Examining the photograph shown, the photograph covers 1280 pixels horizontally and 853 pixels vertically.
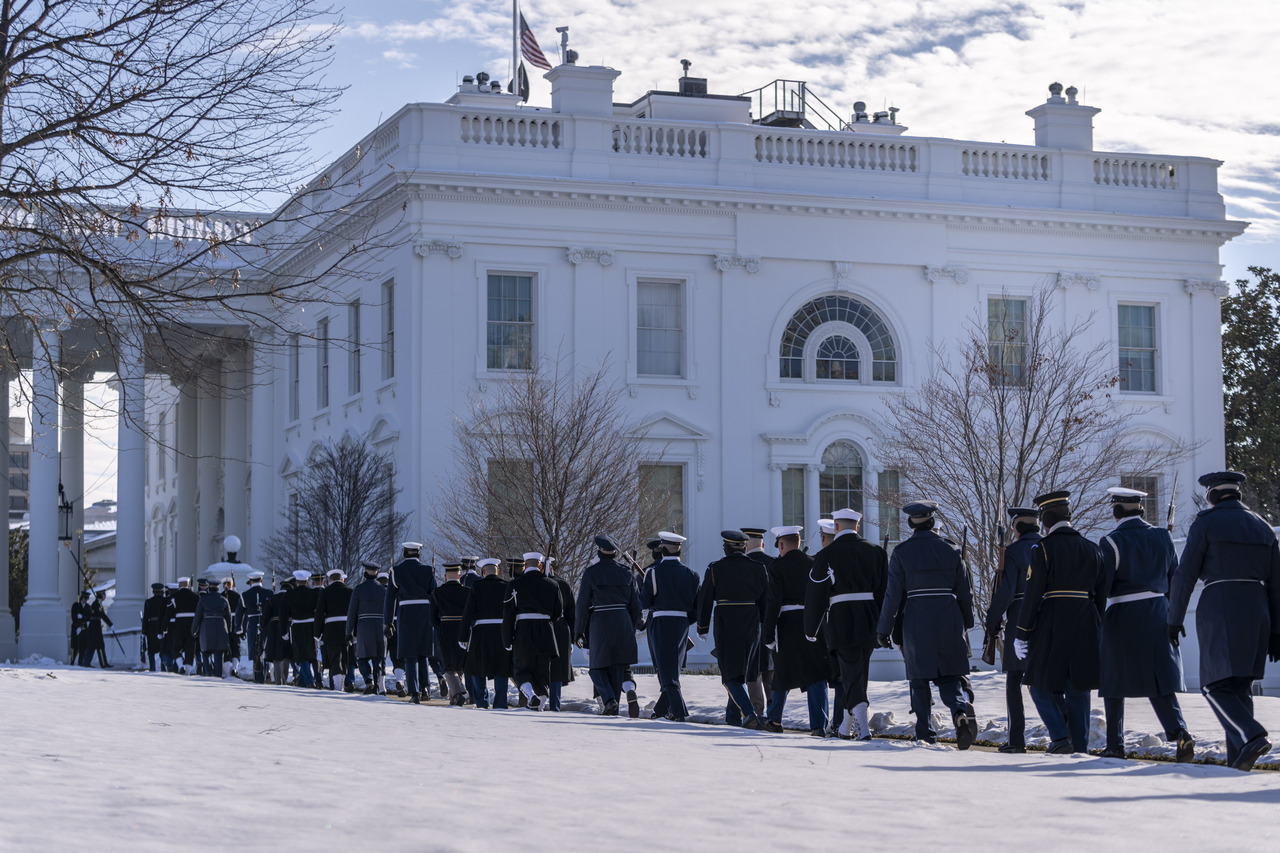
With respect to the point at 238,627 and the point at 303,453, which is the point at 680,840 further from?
the point at 303,453

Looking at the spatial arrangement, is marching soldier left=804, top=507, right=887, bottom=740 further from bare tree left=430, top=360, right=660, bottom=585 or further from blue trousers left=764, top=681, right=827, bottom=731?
bare tree left=430, top=360, right=660, bottom=585

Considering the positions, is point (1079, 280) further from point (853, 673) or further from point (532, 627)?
point (853, 673)

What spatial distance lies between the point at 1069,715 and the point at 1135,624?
2.95ft

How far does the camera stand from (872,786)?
8.91 metres

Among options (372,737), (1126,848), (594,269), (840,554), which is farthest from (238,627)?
(1126,848)

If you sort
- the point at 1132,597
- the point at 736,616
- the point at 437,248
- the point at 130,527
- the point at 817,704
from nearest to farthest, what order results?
the point at 1132,597 < the point at 817,704 < the point at 736,616 < the point at 437,248 < the point at 130,527

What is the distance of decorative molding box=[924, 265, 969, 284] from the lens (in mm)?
38688

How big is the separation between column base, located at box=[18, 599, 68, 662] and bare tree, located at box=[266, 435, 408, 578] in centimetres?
719

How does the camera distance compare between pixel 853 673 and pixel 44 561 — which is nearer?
pixel 853 673

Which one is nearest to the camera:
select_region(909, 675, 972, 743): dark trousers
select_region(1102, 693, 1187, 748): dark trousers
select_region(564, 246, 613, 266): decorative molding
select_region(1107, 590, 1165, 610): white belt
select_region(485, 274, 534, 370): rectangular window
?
select_region(1102, 693, 1187, 748): dark trousers

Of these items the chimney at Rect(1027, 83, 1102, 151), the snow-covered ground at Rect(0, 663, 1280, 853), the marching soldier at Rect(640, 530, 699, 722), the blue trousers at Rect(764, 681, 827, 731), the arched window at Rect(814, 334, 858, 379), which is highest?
the chimney at Rect(1027, 83, 1102, 151)

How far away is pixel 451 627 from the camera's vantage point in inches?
818

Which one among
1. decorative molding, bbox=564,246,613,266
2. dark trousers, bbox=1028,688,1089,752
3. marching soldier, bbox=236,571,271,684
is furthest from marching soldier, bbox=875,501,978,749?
decorative molding, bbox=564,246,613,266

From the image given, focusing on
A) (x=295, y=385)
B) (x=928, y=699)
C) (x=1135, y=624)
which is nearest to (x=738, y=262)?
(x=295, y=385)
